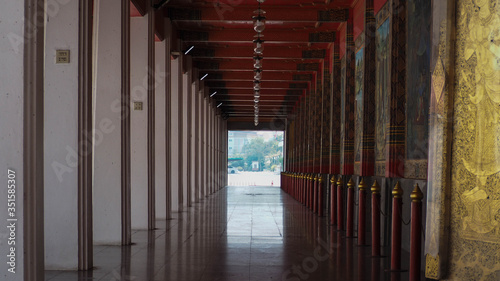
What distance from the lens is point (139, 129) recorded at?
10320 millimetres

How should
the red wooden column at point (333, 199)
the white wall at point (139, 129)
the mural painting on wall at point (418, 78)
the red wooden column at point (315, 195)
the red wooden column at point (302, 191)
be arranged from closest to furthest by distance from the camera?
the mural painting on wall at point (418, 78) < the white wall at point (139, 129) < the red wooden column at point (333, 199) < the red wooden column at point (315, 195) < the red wooden column at point (302, 191)

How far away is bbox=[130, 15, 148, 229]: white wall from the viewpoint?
1030 cm

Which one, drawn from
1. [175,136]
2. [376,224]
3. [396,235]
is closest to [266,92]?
[175,136]

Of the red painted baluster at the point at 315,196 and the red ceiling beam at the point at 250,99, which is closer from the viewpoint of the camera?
the red painted baluster at the point at 315,196

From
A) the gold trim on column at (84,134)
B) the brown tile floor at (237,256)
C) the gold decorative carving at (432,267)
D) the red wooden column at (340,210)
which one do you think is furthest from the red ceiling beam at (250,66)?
the gold decorative carving at (432,267)

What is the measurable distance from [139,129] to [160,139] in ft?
7.43

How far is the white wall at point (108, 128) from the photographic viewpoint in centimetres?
827

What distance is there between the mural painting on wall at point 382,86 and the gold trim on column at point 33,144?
244 inches

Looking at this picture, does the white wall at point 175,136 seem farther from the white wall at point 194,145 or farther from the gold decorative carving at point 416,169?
the gold decorative carving at point 416,169

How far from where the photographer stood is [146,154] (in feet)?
33.8

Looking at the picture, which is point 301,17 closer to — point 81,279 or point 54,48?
point 54,48

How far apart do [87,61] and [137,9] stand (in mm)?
3967

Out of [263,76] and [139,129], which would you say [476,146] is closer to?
[139,129]

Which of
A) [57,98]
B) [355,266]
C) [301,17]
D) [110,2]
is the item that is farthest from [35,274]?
[301,17]
